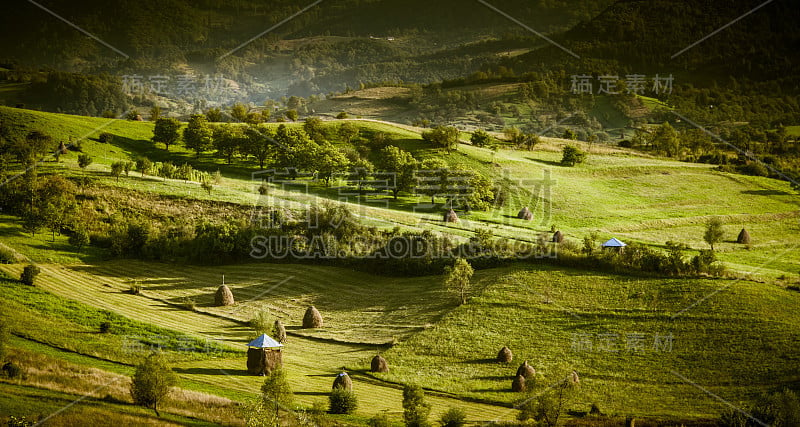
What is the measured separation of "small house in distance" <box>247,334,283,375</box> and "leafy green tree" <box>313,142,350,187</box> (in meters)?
54.4

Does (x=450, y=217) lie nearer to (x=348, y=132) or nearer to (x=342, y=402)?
(x=342, y=402)

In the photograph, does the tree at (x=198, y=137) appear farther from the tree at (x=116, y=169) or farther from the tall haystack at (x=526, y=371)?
the tall haystack at (x=526, y=371)

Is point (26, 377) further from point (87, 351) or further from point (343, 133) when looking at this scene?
point (343, 133)

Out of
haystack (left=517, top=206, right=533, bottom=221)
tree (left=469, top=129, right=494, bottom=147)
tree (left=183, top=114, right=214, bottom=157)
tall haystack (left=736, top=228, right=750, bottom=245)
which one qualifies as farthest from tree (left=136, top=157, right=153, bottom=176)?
tall haystack (left=736, top=228, right=750, bottom=245)

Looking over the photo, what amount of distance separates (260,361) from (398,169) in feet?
187

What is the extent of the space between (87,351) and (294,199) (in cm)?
4294

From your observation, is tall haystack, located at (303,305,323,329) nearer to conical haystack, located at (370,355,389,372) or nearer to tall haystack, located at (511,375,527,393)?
conical haystack, located at (370,355,389,372)

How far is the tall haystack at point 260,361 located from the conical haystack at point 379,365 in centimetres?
632

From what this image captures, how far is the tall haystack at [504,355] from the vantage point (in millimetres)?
46125

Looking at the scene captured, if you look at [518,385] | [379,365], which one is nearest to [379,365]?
[379,365]

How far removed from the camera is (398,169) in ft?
321

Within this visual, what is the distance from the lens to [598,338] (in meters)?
48.2

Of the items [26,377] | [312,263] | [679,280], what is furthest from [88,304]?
[679,280]

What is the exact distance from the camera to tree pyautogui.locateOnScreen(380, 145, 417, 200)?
9538cm
